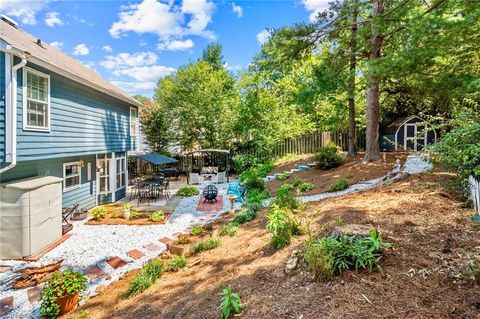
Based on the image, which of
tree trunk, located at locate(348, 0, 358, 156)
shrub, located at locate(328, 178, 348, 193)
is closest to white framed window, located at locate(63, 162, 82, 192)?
shrub, located at locate(328, 178, 348, 193)

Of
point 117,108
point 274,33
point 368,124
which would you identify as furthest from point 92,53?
point 368,124

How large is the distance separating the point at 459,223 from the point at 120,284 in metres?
5.37

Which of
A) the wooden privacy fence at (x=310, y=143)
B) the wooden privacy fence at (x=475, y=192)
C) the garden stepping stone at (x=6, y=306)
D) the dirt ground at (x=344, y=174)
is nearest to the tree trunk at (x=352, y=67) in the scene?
the dirt ground at (x=344, y=174)

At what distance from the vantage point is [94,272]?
5441mm

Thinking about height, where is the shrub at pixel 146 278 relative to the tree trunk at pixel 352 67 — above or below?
below

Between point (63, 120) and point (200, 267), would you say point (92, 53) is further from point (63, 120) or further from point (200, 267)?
point (200, 267)

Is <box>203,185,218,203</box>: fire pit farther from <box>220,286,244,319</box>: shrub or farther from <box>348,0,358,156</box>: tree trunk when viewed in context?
<box>220,286,244,319</box>: shrub

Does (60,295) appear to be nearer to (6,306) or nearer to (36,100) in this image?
(6,306)

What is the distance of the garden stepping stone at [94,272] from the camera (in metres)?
5.30

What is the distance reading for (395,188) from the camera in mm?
5934

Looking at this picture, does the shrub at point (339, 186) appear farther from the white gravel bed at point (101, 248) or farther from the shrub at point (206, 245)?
the shrub at point (206, 245)

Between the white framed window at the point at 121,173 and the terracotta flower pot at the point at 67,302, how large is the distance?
860 centimetres

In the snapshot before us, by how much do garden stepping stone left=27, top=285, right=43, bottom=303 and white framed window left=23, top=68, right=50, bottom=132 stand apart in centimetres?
366

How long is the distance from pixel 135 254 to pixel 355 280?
5.20 metres
